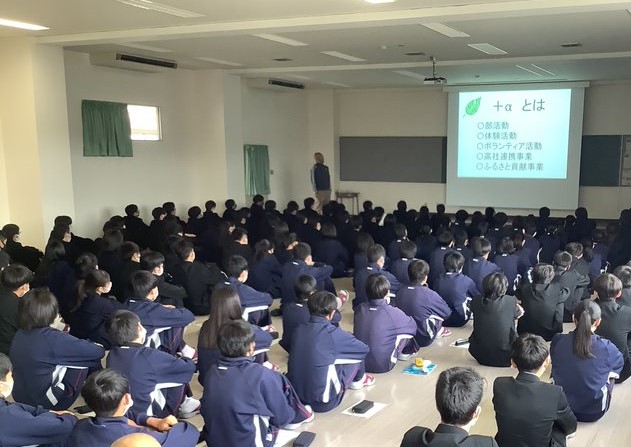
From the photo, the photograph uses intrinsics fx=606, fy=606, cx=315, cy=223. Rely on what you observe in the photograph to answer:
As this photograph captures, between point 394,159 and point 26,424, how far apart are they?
1205 centimetres

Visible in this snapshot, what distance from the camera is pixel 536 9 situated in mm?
5438

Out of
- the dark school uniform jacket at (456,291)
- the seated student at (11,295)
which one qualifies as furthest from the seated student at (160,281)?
the dark school uniform jacket at (456,291)

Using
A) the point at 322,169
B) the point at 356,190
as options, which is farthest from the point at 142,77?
the point at 356,190

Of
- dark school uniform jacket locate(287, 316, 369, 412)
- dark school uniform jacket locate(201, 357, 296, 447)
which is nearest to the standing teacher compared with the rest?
dark school uniform jacket locate(287, 316, 369, 412)

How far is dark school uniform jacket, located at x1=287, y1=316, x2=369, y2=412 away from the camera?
3803 millimetres

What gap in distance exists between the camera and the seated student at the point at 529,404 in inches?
113

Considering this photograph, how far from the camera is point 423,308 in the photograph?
5.07m

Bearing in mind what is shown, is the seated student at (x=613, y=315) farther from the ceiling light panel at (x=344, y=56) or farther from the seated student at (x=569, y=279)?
the ceiling light panel at (x=344, y=56)

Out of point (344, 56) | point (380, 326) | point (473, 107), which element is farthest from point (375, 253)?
point (473, 107)

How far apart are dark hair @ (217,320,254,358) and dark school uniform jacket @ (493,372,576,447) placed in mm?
1247

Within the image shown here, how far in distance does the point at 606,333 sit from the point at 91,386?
10.9ft

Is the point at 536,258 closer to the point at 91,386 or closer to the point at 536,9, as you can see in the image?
the point at 536,9

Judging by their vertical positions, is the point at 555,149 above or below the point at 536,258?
above

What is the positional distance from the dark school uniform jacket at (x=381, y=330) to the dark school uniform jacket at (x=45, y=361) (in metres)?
1.90
